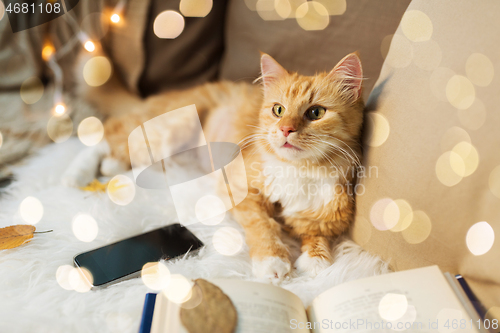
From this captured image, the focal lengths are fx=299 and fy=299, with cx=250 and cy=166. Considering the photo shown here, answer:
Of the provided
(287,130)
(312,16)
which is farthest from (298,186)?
(312,16)

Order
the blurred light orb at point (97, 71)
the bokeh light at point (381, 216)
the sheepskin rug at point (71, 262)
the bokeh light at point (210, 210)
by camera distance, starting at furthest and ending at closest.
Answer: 1. the blurred light orb at point (97, 71)
2. the bokeh light at point (210, 210)
3. the bokeh light at point (381, 216)
4. the sheepskin rug at point (71, 262)

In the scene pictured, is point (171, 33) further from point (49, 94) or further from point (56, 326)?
point (56, 326)

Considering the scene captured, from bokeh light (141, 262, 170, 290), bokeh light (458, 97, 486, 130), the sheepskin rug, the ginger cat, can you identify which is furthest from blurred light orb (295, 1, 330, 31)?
bokeh light (141, 262, 170, 290)

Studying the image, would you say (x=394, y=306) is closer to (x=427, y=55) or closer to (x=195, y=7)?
(x=427, y=55)

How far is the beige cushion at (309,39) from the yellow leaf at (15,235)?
1.05 metres

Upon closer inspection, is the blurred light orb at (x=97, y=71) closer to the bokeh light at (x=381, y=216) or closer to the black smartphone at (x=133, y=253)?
the black smartphone at (x=133, y=253)

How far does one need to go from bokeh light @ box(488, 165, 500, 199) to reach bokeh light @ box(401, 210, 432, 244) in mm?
140

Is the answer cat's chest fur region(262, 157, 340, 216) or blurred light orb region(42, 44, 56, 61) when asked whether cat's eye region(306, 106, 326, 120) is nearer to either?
cat's chest fur region(262, 157, 340, 216)

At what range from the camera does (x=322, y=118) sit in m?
0.85

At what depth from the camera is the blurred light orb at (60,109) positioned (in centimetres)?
144

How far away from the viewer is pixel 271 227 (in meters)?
0.95

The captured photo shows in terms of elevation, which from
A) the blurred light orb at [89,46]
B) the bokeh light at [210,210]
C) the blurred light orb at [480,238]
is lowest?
the bokeh light at [210,210]

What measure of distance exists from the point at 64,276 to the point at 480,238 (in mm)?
948

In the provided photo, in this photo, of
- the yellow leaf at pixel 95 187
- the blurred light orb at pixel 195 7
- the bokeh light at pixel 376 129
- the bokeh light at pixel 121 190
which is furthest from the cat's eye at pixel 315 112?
the blurred light orb at pixel 195 7
